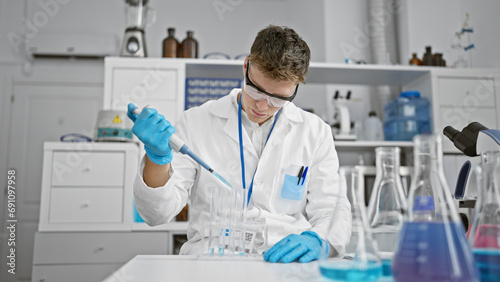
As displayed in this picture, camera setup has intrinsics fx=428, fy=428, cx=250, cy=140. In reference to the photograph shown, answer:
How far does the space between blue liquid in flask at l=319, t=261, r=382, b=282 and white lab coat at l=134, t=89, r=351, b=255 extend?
0.71 metres

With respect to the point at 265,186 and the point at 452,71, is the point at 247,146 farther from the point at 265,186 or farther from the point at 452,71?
the point at 452,71

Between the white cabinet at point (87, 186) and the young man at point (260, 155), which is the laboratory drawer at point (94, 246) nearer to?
the white cabinet at point (87, 186)

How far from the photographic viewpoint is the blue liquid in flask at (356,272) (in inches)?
23.2

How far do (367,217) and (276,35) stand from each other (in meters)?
0.83

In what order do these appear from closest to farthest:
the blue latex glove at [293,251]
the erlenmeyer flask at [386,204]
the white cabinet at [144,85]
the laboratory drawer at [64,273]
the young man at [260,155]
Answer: the erlenmeyer flask at [386,204] < the blue latex glove at [293,251] < the young man at [260,155] < the laboratory drawer at [64,273] < the white cabinet at [144,85]

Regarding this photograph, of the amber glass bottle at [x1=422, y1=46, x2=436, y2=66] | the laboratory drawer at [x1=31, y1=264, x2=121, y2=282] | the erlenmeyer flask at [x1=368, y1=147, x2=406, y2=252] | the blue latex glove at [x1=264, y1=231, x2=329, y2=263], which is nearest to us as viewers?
the erlenmeyer flask at [x1=368, y1=147, x2=406, y2=252]

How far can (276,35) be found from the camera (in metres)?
1.35

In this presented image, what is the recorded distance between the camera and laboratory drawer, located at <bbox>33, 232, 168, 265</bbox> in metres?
2.28

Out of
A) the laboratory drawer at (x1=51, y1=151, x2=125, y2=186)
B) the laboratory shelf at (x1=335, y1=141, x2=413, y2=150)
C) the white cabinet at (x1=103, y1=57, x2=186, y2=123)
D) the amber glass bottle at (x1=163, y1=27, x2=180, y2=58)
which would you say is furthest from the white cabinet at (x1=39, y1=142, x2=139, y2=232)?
the laboratory shelf at (x1=335, y1=141, x2=413, y2=150)

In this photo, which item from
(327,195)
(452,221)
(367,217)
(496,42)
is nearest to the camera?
(452,221)

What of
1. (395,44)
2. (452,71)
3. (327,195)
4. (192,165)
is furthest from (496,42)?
(192,165)

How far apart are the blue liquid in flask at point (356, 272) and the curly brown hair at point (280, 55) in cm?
77

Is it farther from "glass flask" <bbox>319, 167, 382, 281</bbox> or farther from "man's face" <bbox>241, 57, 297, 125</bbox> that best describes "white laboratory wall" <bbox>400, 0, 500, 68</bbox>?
"glass flask" <bbox>319, 167, 382, 281</bbox>

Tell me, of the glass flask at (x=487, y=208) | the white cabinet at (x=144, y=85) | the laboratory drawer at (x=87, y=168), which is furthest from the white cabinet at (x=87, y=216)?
the glass flask at (x=487, y=208)
